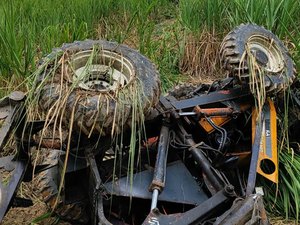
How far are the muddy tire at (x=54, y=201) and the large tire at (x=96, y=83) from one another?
500mm

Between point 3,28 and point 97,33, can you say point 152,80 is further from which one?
point 97,33

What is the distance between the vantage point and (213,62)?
534cm

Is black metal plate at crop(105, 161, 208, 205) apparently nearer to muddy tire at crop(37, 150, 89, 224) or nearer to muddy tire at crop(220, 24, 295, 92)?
muddy tire at crop(37, 150, 89, 224)

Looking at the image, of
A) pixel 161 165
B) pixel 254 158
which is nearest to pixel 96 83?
pixel 161 165

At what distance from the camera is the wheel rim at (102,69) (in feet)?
8.82

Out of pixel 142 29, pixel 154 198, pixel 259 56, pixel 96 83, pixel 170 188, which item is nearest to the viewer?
pixel 154 198

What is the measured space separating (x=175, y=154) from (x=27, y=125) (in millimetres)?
801

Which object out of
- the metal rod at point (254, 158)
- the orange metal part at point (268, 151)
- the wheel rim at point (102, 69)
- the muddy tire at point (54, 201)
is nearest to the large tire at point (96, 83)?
the wheel rim at point (102, 69)

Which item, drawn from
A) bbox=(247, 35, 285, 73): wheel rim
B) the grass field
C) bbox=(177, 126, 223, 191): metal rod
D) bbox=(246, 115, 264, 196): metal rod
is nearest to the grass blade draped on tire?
bbox=(177, 126, 223, 191): metal rod

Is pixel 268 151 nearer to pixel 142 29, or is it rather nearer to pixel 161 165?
pixel 161 165

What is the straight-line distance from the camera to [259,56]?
11.1ft

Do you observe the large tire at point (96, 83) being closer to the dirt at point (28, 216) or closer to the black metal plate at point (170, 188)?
the black metal plate at point (170, 188)

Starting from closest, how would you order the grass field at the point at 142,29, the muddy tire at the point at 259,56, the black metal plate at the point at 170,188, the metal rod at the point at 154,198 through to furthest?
1. the metal rod at the point at 154,198
2. the black metal plate at the point at 170,188
3. the muddy tire at the point at 259,56
4. the grass field at the point at 142,29

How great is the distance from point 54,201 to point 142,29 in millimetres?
2509
